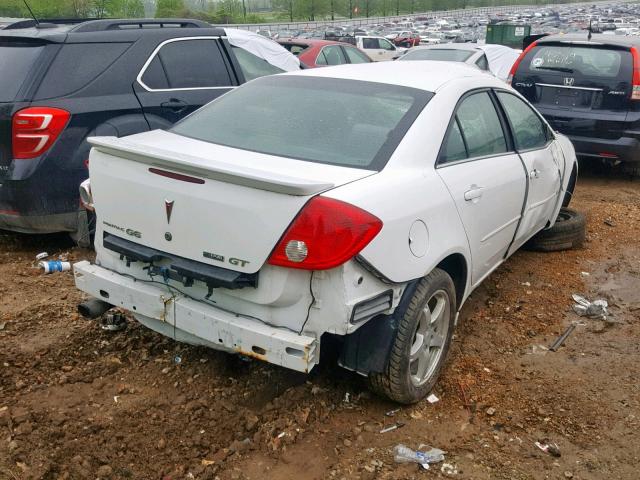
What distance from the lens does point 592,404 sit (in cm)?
336

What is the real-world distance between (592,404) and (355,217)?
1785 millimetres

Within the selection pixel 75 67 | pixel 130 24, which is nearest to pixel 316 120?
pixel 75 67

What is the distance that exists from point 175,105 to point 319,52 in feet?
23.1

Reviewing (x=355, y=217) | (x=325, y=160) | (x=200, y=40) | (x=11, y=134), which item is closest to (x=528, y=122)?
(x=325, y=160)

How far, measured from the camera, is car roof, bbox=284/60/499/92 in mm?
3650

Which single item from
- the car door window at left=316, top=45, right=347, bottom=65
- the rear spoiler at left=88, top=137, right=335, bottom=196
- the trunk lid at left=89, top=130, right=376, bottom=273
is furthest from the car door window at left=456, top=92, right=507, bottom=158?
the car door window at left=316, top=45, right=347, bottom=65

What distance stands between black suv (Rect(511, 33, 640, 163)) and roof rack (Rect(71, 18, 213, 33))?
408 centimetres

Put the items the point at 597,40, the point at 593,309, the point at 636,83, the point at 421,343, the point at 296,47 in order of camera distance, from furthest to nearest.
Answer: the point at 296,47 → the point at 597,40 → the point at 636,83 → the point at 593,309 → the point at 421,343

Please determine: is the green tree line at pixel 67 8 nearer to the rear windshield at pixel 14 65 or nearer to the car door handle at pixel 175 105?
the car door handle at pixel 175 105

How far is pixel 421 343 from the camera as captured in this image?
10.5 feet

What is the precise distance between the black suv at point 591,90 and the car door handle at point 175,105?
14.2 ft

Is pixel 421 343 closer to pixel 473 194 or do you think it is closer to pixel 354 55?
pixel 473 194

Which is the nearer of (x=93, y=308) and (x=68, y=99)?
(x=93, y=308)

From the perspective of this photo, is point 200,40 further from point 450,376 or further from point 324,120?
point 450,376
